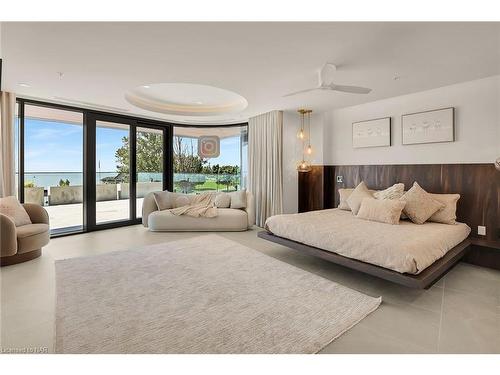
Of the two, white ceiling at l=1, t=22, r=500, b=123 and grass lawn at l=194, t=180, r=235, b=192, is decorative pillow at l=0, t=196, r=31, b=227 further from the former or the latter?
grass lawn at l=194, t=180, r=235, b=192

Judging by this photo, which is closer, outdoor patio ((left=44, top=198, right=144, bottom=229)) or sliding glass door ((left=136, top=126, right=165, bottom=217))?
outdoor patio ((left=44, top=198, right=144, bottom=229))

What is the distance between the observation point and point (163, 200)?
531 centimetres

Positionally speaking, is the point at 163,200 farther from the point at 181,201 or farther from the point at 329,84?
the point at 329,84

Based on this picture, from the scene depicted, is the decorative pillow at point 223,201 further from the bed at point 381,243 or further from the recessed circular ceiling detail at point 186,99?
the bed at point 381,243

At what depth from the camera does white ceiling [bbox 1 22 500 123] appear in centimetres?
208

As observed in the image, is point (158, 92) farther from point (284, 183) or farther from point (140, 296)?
point (140, 296)

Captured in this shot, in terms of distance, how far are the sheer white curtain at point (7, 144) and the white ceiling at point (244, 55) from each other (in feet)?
0.76

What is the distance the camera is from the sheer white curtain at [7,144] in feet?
12.0

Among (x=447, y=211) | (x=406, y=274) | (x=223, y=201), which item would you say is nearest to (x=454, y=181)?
(x=447, y=211)

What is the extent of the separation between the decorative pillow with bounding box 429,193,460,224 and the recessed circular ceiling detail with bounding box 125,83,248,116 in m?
3.38

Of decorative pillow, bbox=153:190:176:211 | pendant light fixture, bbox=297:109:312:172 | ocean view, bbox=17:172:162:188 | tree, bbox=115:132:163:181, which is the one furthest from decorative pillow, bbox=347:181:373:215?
ocean view, bbox=17:172:162:188

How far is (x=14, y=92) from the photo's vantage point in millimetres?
3756

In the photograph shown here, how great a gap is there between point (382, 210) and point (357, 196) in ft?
2.19
